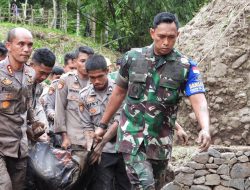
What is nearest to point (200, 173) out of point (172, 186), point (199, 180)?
point (199, 180)

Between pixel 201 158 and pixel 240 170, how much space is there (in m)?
0.55

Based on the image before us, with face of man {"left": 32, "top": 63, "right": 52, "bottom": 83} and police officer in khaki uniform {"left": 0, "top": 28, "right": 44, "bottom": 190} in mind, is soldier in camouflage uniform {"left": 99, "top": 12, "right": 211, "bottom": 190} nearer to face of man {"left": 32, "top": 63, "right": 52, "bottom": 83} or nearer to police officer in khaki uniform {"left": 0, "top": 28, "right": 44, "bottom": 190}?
police officer in khaki uniform {"left": 0, "top": 28, "right": 44, "bottom": 190}

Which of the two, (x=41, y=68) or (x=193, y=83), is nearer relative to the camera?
(x=193, y=83)

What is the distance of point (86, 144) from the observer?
5672 millimetres

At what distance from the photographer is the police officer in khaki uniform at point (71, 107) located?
19.2ft

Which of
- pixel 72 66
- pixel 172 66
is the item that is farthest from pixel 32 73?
pixel 72 66

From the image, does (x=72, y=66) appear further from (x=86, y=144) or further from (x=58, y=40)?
(x=58, y=40)

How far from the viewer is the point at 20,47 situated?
486 centimetres

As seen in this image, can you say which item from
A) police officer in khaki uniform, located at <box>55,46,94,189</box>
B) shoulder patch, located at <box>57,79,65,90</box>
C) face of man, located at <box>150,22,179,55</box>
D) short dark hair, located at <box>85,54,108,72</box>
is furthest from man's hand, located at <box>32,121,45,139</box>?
face of man, located at <box>150,22,179,55</box>

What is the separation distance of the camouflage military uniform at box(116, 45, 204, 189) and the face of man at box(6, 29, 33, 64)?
0.93 meters

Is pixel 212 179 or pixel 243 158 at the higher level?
pixel 243 158

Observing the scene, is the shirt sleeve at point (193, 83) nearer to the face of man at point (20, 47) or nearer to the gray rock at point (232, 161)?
the face of man at point (20, 47)

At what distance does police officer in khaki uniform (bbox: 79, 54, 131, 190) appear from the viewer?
548 cm

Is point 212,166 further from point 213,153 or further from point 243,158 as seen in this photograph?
point 243,158
